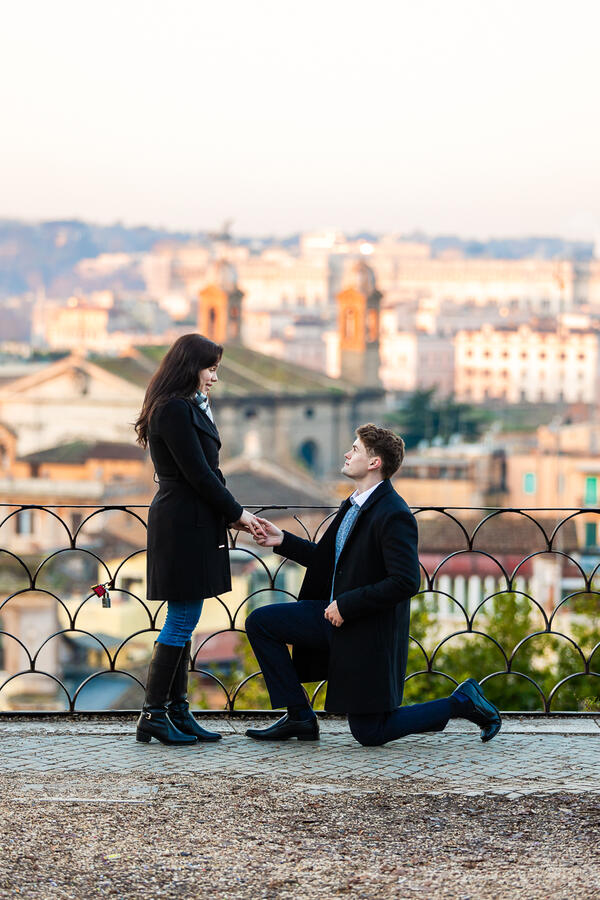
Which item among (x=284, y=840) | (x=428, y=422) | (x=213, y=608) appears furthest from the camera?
(x=428, y=422)

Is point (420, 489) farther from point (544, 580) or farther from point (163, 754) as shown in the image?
point (163, 754)

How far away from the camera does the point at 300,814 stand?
116 inches

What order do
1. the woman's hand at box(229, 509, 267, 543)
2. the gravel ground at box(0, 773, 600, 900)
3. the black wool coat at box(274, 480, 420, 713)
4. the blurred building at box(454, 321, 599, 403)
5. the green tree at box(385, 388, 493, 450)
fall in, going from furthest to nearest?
the blurred building at box(454, 321, 599, 403) < the green tree at box(385, 388, 493, 450) < the woman's hand at box(229, 509, 267, 543) < the black wool coat at box(274, 480, 420, 713) < the gravel ground at box(0, 773, 600, 900)

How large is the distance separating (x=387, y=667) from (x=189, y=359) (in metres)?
0.92

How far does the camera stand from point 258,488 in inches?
1575

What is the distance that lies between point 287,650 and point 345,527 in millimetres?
351

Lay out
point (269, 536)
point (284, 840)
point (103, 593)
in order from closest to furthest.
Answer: point (284, 840) < point (269, 536) < point (103, 593)

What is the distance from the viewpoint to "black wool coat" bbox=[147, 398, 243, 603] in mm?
3459

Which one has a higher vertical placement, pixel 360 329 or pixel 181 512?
pixel 360 329

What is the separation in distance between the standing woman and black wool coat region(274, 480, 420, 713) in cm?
29

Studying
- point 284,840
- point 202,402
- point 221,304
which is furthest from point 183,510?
point 221,304

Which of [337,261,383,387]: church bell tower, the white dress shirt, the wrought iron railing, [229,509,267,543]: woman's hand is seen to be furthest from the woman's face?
[337,261,383,387]: church bell tower

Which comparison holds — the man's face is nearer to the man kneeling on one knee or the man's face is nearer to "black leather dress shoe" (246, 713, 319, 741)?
the man kneeling on one knee

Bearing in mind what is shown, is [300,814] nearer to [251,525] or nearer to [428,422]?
[251,525]
